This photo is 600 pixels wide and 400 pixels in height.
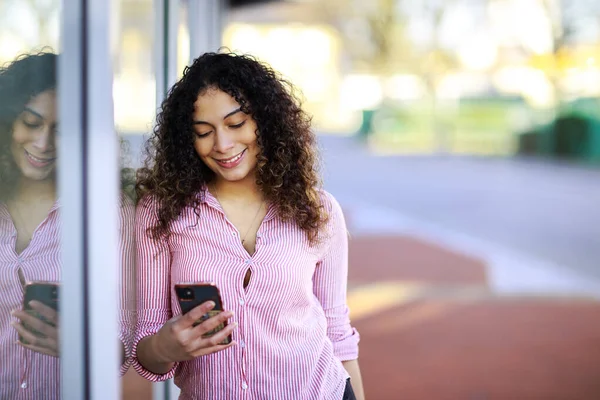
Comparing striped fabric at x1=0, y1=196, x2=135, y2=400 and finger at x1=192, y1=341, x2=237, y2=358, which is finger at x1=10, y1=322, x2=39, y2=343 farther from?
finger at x1=192, y1=341, x2=237, y2=358

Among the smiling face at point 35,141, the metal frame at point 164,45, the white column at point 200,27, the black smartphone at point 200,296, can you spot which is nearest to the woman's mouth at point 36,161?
the smiling face at point 35,141

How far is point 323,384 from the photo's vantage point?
1826 millimetres

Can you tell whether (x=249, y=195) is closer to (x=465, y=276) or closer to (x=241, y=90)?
(x=241, y=90)

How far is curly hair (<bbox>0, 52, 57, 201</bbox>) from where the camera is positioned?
1.38 metres

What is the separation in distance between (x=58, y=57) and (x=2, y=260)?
37 centimetres

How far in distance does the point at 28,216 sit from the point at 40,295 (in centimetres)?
14

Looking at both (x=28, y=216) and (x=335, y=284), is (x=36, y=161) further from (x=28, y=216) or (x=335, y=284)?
(x=335, y=284)

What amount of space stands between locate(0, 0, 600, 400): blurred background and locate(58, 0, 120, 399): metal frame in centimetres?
6

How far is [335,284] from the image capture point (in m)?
1.97

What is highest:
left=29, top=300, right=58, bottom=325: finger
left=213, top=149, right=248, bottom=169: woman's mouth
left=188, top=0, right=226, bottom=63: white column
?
left=188, top=0, right=226, bottom=63: white column

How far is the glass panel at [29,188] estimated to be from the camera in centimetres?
138

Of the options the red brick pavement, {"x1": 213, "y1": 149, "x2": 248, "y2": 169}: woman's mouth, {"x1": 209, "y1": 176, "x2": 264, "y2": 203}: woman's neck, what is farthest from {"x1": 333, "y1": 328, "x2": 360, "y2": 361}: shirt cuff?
the red brick pavement

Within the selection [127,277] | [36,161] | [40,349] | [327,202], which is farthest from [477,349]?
[36,161]

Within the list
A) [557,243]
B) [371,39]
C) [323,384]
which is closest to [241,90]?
[323,384]
